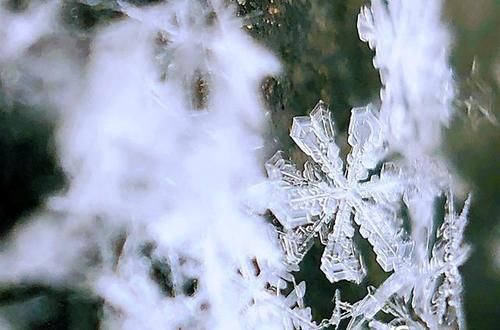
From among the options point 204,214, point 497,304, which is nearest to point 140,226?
point 204,214

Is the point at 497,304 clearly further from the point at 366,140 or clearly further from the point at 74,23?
the point at 74,23

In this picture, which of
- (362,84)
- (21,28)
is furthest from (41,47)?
(362,84)
